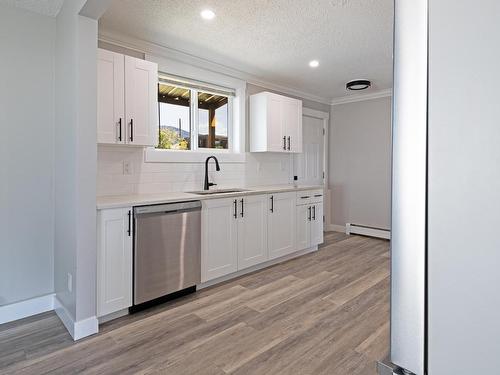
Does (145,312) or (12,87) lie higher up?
(12,87)

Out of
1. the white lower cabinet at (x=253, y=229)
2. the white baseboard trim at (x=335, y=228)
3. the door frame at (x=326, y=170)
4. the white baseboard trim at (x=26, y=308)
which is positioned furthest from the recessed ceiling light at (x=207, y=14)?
Result: the white baseboard trim at (x=335, y=228)

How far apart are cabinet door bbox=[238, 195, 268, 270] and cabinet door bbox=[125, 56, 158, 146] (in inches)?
46.7

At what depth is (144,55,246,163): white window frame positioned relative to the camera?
11.2ft

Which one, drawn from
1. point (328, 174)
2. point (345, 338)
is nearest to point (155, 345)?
point (345, 338)

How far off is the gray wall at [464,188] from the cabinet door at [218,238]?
274 cm

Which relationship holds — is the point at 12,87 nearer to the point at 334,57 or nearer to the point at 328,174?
the point at 334,57

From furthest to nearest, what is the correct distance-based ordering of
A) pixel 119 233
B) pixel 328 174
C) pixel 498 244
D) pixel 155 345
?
pixel 328 174 → pixel 119 233 → pixel 155 345 → pixel 498 244

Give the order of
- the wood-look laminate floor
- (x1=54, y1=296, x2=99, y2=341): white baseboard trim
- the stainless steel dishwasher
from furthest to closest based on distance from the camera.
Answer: the stainless steel dishwasher → (x1=54, y1=296, x2=99, y2=341): white baseboard trim → the wood-look laminate floor

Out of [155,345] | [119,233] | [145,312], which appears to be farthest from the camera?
A: [145,312]

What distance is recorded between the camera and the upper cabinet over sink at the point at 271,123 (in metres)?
4.23

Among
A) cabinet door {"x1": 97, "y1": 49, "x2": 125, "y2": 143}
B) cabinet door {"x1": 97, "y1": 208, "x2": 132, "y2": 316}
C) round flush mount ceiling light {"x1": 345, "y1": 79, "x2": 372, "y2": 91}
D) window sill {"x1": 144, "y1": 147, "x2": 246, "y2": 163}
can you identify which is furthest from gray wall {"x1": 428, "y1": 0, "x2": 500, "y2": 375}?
round flush mount ceiling light {"x1": 345, "y1": 79, "x2": 372, "y2": 91}

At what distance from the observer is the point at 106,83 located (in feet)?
8.79

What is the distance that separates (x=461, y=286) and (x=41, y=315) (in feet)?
10.2

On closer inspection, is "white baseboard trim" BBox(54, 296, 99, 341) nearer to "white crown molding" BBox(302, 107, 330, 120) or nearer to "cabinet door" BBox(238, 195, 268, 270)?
"cabinet door" BBox(238, 195, 268, 270)
